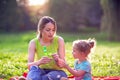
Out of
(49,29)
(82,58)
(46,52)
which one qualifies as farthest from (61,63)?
(49,29)

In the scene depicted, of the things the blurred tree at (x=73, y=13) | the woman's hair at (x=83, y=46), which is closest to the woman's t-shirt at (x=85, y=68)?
the woman's hair at (x=83, y=46)

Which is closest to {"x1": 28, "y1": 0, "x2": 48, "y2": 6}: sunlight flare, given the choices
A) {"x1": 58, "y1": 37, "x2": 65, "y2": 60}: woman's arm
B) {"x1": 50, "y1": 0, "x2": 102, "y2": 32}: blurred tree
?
{"x1": 50, "y1": 0, "x2": 102, "y2": 32}: blurred tree

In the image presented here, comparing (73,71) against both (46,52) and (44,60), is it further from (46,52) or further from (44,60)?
(46,52)

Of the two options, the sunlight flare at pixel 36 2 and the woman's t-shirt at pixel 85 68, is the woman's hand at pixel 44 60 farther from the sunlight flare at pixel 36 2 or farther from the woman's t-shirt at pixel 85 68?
the sunlight flare at pixel 36 2

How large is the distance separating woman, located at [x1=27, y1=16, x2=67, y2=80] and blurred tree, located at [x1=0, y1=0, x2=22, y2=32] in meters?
34.2

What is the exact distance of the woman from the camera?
6730 mm

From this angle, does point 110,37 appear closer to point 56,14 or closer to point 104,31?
point 104,31

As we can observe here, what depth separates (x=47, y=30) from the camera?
269 inches

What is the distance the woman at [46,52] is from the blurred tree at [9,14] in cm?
3421

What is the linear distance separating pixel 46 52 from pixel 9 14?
1365 inches

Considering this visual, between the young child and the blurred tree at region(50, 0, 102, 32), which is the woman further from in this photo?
the blurred tree at region(50, 0, 102, 32)

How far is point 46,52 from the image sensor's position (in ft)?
22.9

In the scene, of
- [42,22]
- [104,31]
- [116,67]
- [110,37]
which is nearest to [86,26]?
[104,31]

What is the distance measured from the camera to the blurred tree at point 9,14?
1610 inches
